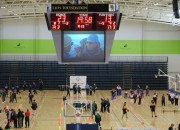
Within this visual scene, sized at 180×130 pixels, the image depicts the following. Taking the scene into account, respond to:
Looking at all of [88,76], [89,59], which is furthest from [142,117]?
[88,76]

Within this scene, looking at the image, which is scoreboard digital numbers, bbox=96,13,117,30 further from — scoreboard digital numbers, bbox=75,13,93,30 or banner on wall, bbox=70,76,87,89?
banner on wall, bbox=70,76,87,89

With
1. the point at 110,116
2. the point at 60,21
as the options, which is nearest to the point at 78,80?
the point at 110,116

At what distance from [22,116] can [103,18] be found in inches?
551

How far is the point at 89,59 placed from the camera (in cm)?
1417

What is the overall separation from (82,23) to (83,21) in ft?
0.26

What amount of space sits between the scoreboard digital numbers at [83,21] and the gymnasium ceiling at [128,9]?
2783 cm

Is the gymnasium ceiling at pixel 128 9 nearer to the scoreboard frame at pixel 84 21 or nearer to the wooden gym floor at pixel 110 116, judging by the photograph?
the wooden gym floor at pixel 110 116

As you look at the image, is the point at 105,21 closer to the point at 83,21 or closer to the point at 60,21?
the point at 83,21

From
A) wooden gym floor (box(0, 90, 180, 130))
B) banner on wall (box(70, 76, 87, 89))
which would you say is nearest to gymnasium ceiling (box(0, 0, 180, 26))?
banner on wall (box(70, 76, 87, 89))

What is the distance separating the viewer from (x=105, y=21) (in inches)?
547

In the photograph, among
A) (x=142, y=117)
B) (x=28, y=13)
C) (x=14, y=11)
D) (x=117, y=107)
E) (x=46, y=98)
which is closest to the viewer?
(x=142, y=117)

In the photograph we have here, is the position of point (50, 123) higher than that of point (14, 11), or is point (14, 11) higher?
point (14, 11)

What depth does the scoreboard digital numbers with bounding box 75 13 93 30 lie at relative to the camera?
1371 centimetres

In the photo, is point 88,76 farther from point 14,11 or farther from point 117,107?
point 117,107
